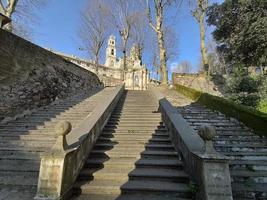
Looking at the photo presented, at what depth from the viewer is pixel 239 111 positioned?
8195 mm

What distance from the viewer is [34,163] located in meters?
5.43

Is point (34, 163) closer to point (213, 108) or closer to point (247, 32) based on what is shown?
point (213, 108)

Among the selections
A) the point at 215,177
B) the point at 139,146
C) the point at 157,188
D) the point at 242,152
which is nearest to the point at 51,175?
the point at 157,188

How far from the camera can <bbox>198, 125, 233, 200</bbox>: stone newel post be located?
371 centimetres

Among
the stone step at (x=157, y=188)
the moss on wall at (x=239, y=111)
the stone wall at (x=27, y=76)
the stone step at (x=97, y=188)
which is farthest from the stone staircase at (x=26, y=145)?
the moss on wall at (x=239, y=111)

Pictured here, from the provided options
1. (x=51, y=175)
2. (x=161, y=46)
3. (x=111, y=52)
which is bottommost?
(x=51, y=175)

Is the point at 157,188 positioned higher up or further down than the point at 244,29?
further down

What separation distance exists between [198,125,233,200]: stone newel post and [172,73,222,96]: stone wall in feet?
54.5

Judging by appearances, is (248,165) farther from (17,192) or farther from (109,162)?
(17,192)

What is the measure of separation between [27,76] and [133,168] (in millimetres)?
7235

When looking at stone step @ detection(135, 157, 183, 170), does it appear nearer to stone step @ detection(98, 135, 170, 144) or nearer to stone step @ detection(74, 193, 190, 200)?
stone step @ detection(74, 193, 190, 200)

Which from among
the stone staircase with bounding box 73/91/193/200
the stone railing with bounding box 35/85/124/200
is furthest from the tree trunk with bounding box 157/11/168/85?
the stone railing with bounding box 35/85/124/200

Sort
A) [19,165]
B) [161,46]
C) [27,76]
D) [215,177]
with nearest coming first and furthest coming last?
[215,177], [19,165], [27,76], [161,46]

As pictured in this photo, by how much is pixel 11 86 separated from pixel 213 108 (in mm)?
7858
